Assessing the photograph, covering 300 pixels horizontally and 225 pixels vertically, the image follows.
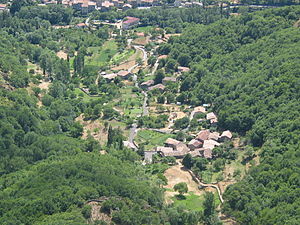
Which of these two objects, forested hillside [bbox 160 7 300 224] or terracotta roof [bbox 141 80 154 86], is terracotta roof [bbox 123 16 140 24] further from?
terracotta roof [bbox 141 80 154 86]

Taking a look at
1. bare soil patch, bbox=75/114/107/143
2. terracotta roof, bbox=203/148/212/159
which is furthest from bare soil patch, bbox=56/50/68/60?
terracotta roof, bbox=203/148/212/159

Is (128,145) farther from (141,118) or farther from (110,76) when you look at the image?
(110,76)

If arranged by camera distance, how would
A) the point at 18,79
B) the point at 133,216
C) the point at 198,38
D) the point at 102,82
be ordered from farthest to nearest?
the point at 198,38, the point at 102,82, the point at 18,79, the point at 133,216

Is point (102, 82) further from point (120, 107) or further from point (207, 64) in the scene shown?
point (207, 64)

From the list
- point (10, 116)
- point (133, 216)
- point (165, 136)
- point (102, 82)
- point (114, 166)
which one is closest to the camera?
point (133, 216)

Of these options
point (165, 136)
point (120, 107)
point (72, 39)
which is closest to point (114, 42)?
point (72, 39)

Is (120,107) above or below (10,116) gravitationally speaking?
below

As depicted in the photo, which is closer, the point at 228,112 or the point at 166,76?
the point at 228,112

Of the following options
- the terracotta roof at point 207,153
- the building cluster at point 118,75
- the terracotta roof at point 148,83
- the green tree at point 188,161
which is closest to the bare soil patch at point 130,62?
the building cluster at point 118,75
